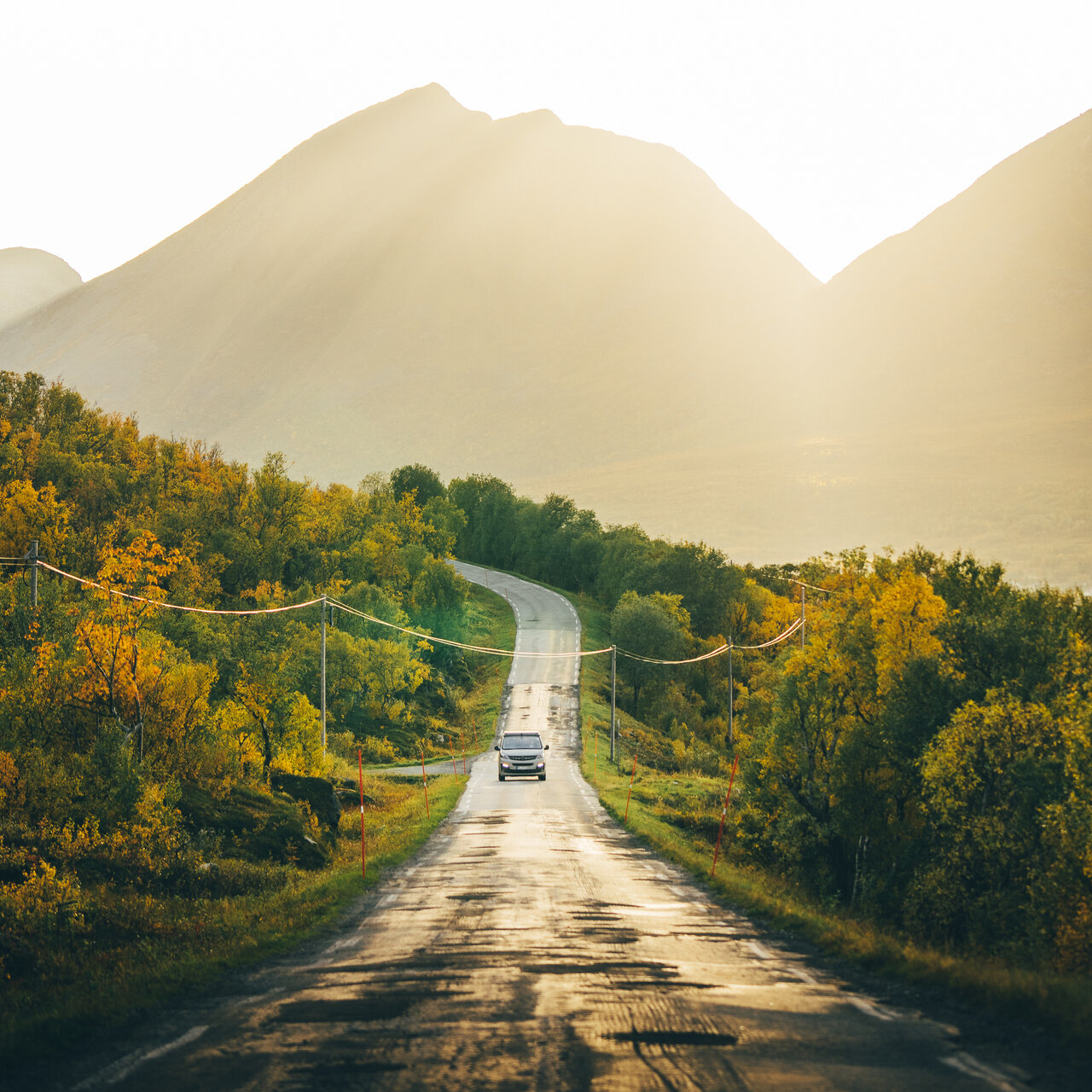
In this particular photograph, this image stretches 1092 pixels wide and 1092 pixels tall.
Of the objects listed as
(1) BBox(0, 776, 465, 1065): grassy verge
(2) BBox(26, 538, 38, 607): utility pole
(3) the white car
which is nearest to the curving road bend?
(1) BBox(0, 776, 465, 1065): grassy verge

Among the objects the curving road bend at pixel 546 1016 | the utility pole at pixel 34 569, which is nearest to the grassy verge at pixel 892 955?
the curving road bend at pixel 546 1016

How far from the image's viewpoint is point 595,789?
42.1 meters

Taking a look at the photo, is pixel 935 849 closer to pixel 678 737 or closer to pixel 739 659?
pixel 678 737

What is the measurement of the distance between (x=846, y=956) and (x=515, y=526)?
132329mm

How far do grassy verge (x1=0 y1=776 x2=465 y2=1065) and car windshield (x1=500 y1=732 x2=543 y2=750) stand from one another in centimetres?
2449

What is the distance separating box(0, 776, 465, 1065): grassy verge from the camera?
8680mm

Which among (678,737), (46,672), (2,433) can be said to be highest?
(2,433)

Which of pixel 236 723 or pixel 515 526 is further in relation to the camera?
pixel 515 526

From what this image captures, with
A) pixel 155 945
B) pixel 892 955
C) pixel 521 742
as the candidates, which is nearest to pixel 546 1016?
pixel 892 955

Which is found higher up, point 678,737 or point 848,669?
point 848,669

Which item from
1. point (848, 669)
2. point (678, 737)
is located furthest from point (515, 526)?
point (848, 669)

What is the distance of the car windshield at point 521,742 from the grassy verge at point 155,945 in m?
24.5

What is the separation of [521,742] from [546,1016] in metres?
38.3

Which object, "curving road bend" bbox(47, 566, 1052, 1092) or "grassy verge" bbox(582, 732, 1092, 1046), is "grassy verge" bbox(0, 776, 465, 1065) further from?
"grassy verge" bbox(582, 732, 1092, 1046)
